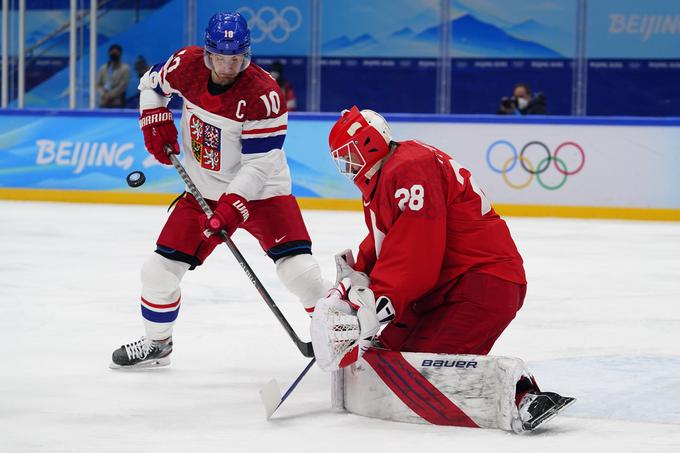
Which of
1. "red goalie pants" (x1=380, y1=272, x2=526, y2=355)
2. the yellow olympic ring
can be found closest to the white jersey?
"red goalie pants" (x1=380, y1=272, x2=526, y2=355)

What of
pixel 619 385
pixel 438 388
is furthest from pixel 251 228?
pixel 619 385

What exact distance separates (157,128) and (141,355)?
78 centimetres

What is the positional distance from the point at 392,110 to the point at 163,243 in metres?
9.85

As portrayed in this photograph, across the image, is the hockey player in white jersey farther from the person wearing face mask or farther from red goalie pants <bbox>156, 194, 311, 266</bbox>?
the person wearing face mask

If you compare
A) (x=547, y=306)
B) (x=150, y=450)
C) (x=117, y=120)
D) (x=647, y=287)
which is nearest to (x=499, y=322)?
(x=150, y=450)

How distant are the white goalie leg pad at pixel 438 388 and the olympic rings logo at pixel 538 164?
602 cm

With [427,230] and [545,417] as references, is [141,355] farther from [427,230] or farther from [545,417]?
[545,417]

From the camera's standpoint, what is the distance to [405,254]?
2959mm

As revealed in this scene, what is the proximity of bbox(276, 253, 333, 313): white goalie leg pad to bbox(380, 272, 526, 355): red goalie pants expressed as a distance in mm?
690

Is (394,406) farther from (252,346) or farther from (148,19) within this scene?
(148,19)

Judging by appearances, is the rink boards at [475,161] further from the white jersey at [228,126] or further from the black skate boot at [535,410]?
the black skate boot at [535,410]

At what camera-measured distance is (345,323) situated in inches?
114

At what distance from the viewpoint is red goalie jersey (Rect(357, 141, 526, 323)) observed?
2961 mm

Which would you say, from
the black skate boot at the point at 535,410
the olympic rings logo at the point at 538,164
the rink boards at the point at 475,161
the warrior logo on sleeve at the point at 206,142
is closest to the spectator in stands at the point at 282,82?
the rink boards at the point at 475,161
